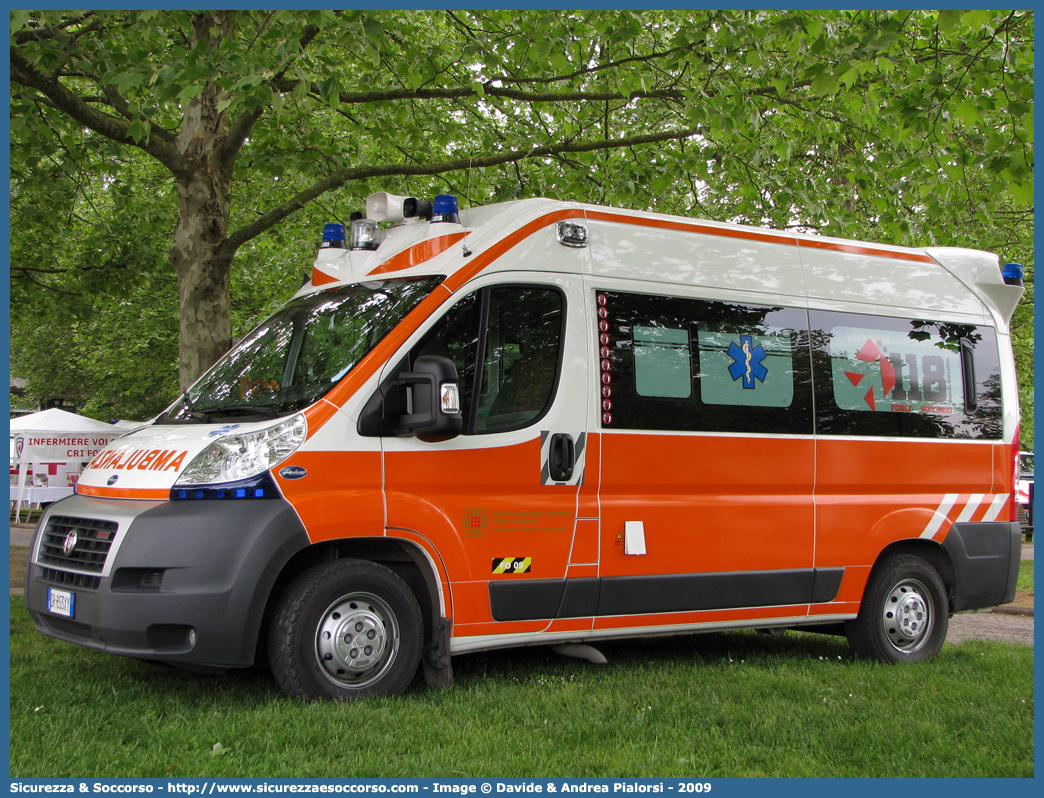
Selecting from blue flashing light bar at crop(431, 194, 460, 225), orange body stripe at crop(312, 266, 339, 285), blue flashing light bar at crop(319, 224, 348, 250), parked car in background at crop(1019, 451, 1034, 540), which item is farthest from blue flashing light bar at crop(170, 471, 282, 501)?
parked car in background at crop(1019, 451, 1034, 540)

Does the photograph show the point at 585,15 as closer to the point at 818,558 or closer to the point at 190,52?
the point at 190,52

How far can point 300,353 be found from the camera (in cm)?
618

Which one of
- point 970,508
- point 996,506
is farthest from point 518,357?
point 996,506

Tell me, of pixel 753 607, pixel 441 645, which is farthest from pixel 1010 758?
pixel 441 645

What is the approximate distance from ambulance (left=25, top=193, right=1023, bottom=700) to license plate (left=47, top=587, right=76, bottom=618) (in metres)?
0.02

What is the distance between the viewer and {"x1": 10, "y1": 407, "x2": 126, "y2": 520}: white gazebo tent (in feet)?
32.4

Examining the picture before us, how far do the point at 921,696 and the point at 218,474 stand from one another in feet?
14.0

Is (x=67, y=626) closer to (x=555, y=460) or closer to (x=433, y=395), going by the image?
(x=433, y=395)

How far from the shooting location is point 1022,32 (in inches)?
406

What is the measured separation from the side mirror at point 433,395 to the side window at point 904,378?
2.93 m

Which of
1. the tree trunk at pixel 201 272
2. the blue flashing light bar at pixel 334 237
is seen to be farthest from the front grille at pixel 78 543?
the tree trunk at pixel 201 272

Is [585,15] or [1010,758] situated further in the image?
[585,15]

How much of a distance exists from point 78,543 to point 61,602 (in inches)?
12.6

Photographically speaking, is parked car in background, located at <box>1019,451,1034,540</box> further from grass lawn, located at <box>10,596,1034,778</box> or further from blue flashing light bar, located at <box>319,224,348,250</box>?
blue flashing light bar, located at <box>319,224,348,250</box>
